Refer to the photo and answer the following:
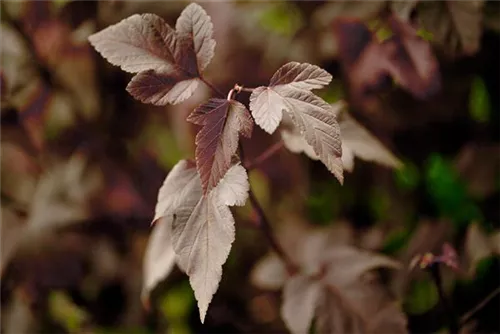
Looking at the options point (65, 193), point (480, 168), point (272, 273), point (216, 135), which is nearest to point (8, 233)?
point (65, 193)

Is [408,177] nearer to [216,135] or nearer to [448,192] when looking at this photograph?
[448,192]

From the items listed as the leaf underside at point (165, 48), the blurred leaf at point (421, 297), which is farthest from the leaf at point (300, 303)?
the leaf underside at point (165, 48)

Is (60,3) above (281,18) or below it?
above

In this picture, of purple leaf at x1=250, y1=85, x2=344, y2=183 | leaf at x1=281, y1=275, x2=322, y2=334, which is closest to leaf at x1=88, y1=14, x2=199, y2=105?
purple leaf at x1=250, y1=85, x2=344, y2=183

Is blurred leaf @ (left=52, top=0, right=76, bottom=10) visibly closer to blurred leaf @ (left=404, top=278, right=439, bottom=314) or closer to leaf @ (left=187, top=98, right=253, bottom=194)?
leaf @ (left=187, top=98, right=253, bottom=194)

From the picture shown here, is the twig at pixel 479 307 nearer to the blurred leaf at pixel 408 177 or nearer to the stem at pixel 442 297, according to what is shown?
the stem at pixel 442 297

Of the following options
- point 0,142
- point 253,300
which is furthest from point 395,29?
point 0,142
